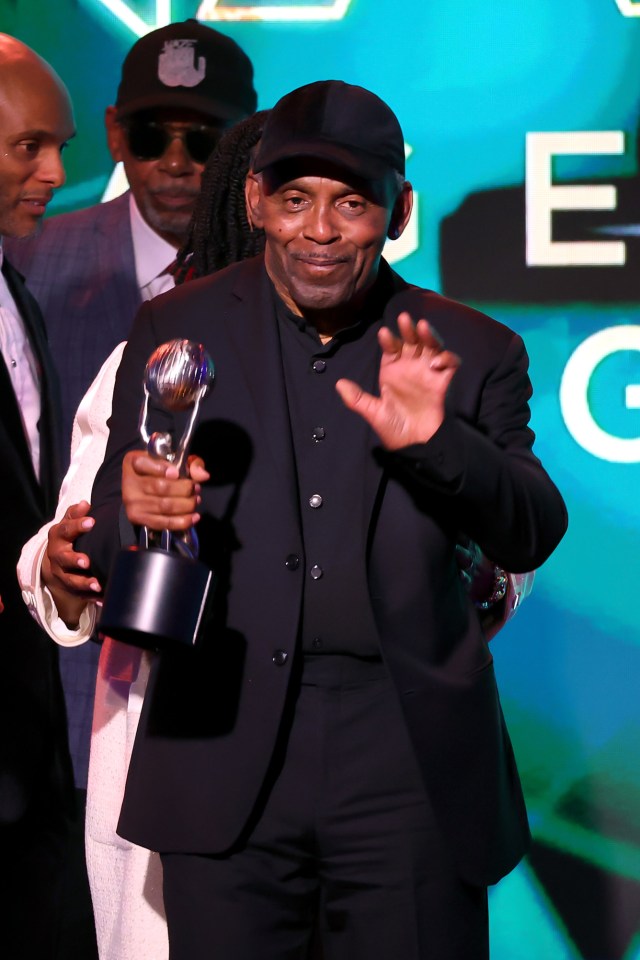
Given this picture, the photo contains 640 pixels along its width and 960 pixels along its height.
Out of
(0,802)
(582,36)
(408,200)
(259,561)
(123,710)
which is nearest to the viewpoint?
(259,561)

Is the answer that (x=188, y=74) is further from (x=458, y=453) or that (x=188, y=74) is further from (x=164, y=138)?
(x=458, y=453)

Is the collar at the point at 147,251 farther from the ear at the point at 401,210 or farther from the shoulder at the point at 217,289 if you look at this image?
the ear at the point at 401,210

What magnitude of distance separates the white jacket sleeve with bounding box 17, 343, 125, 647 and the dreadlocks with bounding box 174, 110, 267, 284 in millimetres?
365

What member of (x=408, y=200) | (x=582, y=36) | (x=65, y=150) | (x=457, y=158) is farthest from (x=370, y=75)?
(x=408, y=200)

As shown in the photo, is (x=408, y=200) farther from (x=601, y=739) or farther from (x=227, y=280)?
(x=601, y=739)

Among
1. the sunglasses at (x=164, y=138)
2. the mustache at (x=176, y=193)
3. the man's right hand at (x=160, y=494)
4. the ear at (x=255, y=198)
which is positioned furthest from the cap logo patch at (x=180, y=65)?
the man's right hand at (x=160, y=494)

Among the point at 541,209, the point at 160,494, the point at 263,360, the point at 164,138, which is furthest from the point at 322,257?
the point at 541,209

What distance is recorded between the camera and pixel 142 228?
136 inches

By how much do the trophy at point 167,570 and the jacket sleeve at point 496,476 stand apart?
0.91 ft

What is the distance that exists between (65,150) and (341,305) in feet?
5.83

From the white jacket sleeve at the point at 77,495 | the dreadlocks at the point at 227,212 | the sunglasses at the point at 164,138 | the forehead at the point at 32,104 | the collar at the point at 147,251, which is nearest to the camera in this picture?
the white jacket sleeve at the point at 77,495

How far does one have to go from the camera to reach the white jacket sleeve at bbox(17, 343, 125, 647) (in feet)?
7.68

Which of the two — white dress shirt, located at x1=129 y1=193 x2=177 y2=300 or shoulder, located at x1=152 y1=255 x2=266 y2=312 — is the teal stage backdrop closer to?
white dress shirt, located at x1=129 y1=193 x2=177 y2=300

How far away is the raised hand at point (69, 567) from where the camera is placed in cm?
207
